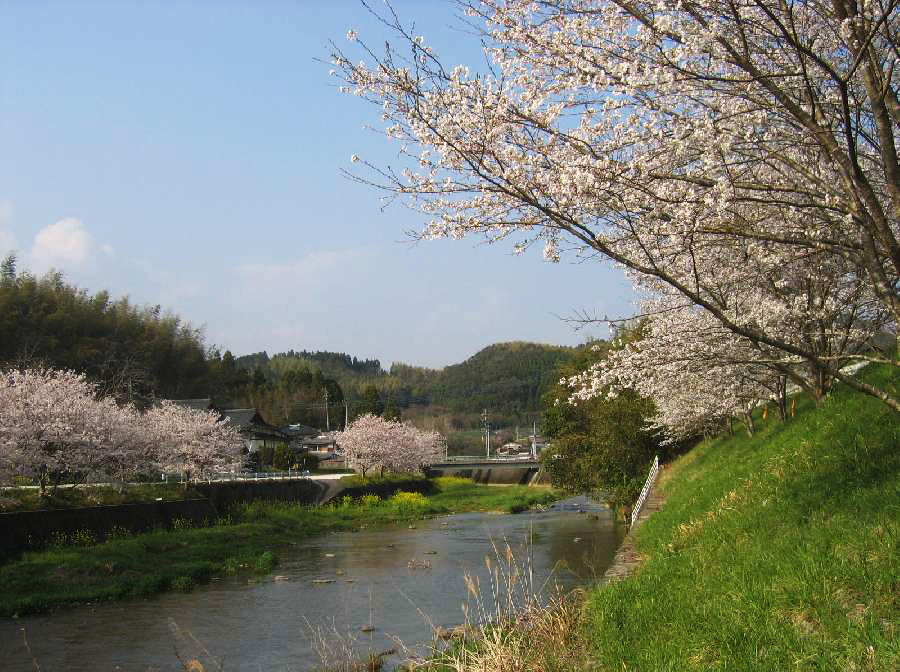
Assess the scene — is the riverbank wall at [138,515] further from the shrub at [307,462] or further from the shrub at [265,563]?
the shrub at [307,462]

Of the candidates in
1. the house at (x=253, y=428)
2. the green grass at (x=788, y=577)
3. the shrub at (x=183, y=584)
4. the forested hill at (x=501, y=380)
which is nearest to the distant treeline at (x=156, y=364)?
the forested hill at (x=501, y=380)

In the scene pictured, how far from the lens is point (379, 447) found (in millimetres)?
59438

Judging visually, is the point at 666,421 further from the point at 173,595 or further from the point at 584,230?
the point at 584,230

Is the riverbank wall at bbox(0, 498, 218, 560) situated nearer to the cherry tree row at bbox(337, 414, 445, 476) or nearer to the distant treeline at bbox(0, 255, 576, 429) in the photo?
the distant treeline at bbox(0, 255, 576, 429)

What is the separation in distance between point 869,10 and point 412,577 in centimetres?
1800

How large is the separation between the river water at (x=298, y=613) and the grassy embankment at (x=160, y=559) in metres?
0.82

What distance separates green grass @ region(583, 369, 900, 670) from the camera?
4641mm

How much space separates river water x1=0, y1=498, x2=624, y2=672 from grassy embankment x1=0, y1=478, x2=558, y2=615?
0.82 m

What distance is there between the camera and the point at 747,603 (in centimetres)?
552

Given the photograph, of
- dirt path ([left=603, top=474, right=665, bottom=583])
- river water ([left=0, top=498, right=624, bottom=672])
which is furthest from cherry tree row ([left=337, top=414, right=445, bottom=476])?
dirt path ([left=603, top=474, right=665, bottom=583])

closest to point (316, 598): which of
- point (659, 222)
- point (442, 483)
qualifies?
point (659, 222)

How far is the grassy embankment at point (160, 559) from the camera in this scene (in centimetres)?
1934

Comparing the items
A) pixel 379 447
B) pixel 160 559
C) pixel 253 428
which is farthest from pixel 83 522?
pixel 253 428

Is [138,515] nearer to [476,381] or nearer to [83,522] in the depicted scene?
[83,522]
